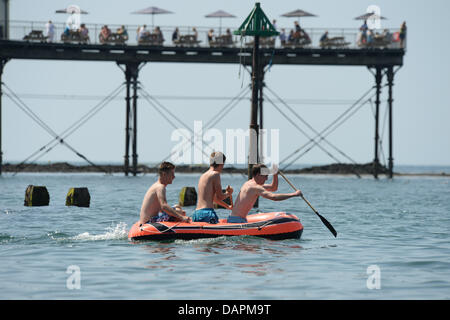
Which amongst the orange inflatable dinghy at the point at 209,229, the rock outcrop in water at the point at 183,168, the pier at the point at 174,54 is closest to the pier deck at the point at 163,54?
the pier at the point at 174,54

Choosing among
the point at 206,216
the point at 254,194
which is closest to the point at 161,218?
the point at 206,216

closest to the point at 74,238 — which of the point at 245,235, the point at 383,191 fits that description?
the point at 245,235

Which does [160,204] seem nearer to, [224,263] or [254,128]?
[224,263]

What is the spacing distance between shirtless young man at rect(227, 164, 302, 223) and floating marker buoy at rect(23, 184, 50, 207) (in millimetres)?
11168

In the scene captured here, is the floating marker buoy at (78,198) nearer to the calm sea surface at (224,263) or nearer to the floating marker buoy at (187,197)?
the floating marker buoy at (187,197)

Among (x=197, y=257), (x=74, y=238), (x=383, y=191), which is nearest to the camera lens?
(x=197, y=257)

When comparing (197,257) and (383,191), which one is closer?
(197,257)

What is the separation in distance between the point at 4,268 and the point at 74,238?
4053 millimetres

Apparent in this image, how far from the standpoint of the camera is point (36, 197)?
23922 millimetres

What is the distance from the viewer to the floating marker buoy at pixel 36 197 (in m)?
23.9

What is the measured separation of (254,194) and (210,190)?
0.77 metres
